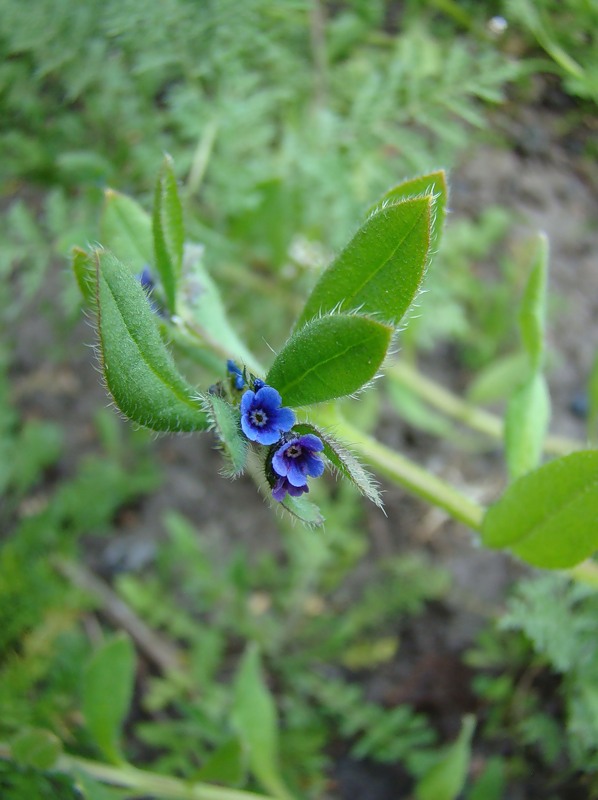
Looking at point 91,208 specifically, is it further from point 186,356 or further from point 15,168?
point 186,356

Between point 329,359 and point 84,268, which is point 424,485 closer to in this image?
point 329,359

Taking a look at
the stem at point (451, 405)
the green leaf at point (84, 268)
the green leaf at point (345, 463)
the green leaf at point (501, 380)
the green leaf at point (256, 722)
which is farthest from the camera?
the stem at point (451, 405)

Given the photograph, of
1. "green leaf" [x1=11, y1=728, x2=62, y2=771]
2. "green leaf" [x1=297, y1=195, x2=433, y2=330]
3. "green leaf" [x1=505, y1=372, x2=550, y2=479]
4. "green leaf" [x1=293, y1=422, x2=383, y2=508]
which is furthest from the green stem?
"green leaf" [x1=297, y1=195, x2=433, y2=330]

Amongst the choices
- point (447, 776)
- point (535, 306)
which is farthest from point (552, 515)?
point (447, 776)

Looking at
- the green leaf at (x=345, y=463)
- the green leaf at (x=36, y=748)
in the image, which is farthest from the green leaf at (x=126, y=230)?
the green leaf at (x=36, y=748)

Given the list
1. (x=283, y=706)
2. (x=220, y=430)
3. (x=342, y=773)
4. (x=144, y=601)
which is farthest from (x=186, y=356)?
(x=342, y=773)

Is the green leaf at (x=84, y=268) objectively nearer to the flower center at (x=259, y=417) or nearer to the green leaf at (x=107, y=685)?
the flower center at (x=259, y=417)
